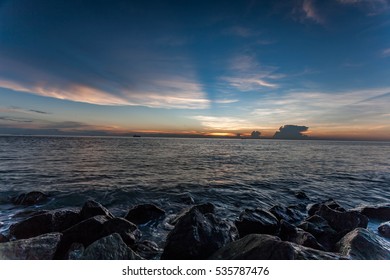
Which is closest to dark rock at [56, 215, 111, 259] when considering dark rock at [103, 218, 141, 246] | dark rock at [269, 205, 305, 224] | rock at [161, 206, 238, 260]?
dark rock at [103, 218, 141, 246]

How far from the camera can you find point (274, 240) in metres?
3.71

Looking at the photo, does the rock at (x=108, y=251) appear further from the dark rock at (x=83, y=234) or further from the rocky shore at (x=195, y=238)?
the dark rock at (x=83, y=234)

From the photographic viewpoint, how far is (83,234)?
18.0ft

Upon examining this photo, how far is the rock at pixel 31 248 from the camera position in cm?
401

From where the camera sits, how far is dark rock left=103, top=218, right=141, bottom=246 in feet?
18.4

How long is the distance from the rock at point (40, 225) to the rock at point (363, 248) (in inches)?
281

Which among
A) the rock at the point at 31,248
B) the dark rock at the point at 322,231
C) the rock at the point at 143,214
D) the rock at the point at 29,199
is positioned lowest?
the rock at the point at 29,199

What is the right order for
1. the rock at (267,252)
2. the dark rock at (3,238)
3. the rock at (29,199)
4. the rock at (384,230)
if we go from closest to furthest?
the rock at (267,252), the dark rock at (3,238), the rock at (384,230), the rock at (29,199)

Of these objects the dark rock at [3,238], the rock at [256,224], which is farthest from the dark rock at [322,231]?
the dark rock at [3,238]

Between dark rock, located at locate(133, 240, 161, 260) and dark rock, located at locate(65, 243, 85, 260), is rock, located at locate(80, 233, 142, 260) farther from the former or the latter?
dark rock, located at locate(133, 240, 161, 260)

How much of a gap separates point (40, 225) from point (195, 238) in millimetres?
4541

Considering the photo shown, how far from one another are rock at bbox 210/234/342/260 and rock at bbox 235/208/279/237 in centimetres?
234
